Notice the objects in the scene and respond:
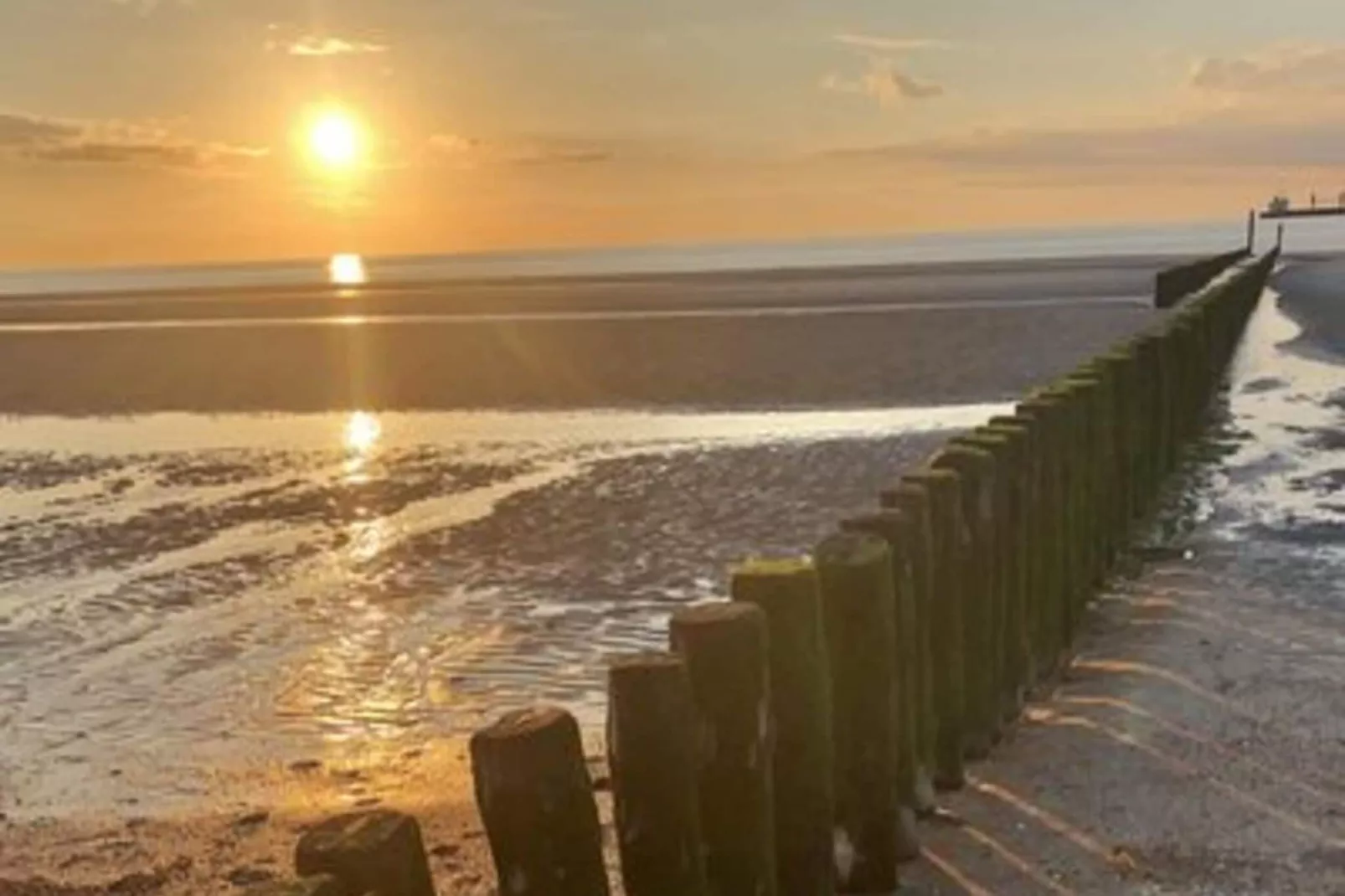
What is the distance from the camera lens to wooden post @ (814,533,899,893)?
5066 mm

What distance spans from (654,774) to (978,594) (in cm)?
282

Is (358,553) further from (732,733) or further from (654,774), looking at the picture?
(654,774)

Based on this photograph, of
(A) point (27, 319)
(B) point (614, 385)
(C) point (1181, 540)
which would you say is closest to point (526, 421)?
(B) point (614, 385)

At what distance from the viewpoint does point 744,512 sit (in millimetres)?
13695

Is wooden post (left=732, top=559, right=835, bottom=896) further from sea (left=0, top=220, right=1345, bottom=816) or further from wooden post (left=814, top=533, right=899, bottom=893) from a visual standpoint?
sea (left=0, top=220, right=1345, bottom=816)

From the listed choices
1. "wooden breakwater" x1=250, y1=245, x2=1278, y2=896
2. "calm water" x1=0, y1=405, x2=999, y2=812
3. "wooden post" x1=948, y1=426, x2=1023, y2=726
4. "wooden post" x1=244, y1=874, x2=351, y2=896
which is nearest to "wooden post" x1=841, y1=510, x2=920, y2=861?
"wooden breakwater" x1=250, y1=245, x2=1278, y2=896

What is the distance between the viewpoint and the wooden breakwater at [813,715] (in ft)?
11.7

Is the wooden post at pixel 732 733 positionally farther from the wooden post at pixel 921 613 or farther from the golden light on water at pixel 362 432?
the golden light on water at pixel 362 432

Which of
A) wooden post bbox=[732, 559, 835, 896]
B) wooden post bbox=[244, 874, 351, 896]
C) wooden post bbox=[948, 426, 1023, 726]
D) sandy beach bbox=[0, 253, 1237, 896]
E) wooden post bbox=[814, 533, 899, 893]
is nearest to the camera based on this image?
wooden post bbox=[244, 874, 351, 896]

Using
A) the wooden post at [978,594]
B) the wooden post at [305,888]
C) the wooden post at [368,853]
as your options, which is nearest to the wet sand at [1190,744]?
the wooden post at [978,594]

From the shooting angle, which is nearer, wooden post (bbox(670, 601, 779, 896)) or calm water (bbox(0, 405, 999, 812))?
wooden post (bbox(670, 601, 779, 896))

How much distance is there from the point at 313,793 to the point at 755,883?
3.36 m

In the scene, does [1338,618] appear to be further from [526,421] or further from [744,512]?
[526,421]

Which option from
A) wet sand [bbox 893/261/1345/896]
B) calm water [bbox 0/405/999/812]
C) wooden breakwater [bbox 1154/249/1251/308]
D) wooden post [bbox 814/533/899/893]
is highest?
wooden breakwater [bbox 1154/249/1251/308]
